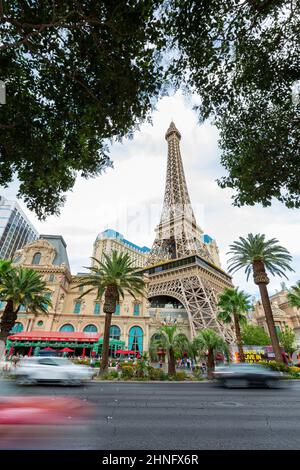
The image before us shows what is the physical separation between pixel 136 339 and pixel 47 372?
2937 centimetres

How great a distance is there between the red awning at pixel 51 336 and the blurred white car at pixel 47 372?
22030 millimetres

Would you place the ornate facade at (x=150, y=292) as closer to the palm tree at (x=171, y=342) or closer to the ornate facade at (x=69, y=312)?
the ornate facade at (x=69, y=312)

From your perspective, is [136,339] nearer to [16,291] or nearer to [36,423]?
[16,291]

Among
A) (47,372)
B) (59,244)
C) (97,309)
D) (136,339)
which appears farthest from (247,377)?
(59,244)

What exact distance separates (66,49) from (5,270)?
21544 millimetres

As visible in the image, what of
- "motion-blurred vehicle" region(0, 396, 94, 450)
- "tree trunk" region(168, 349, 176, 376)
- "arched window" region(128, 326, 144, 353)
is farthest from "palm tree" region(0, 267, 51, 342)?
"motion-blurred vehicle" region(0, 396, 94, 450)

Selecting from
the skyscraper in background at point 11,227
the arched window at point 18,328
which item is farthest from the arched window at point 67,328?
the skyscraper in background at point 11,227

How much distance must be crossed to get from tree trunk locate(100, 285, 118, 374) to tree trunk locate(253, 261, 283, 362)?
52.6 ft

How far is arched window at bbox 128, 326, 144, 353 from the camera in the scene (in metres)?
A: 39.3

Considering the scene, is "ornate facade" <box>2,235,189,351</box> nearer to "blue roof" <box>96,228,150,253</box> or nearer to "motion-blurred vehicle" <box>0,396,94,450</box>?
"motion-blurred vehicle" <box>0,396,94,450</box>

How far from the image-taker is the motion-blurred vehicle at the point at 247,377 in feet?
43.5

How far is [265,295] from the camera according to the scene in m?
26.8
